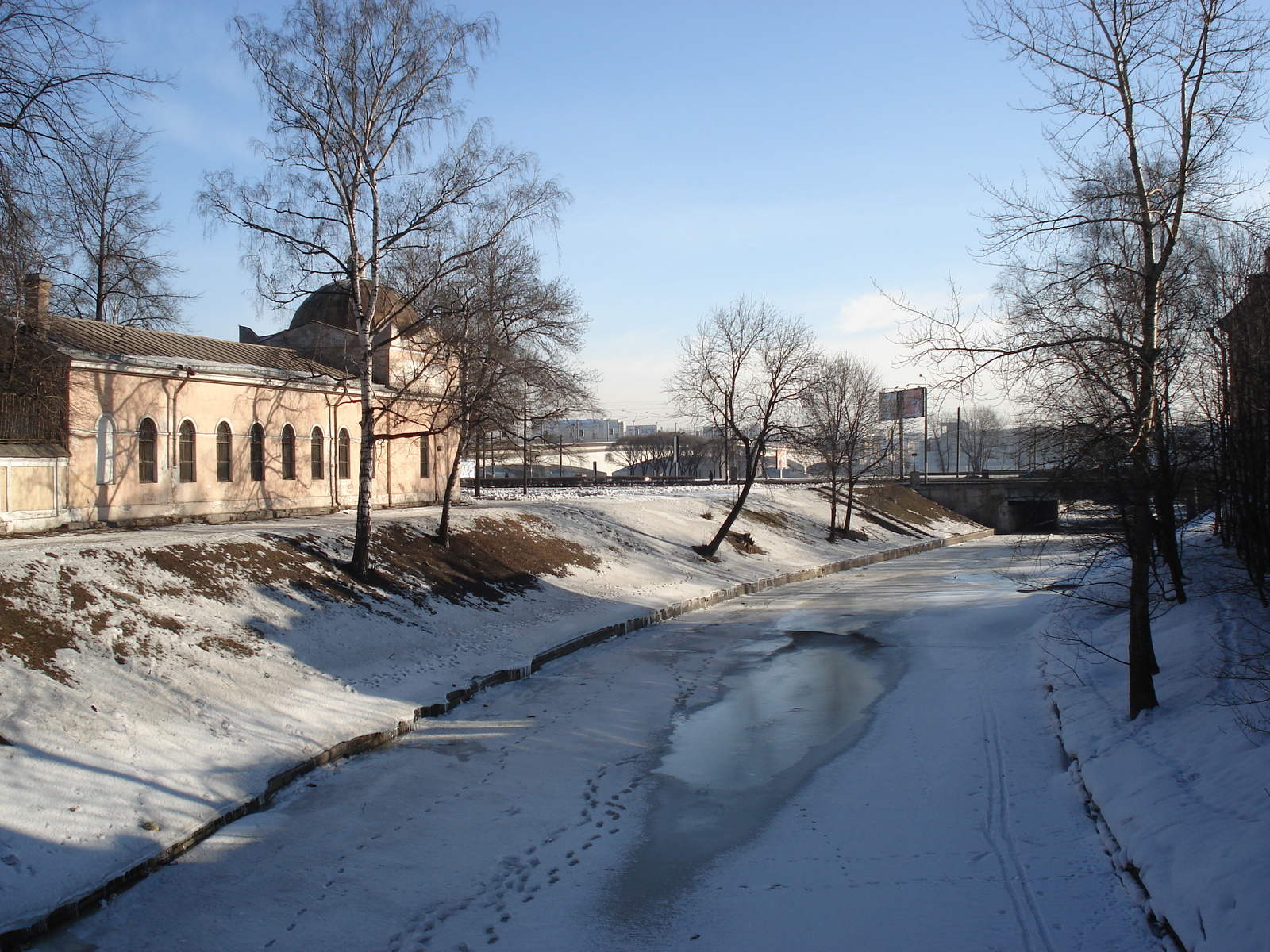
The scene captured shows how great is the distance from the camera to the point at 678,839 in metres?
8.33

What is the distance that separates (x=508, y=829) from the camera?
857 centimetres

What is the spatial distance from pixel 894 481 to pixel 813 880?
191 ft

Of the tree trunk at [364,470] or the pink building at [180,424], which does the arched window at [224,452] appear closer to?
the pink building at [180,424]

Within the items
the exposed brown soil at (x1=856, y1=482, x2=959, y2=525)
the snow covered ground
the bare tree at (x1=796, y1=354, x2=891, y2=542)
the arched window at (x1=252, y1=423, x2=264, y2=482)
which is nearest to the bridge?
the exposed brown soil at (x1=856, y1=482, x2=959, y2=525)

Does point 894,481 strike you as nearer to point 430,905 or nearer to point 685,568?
point 685,568

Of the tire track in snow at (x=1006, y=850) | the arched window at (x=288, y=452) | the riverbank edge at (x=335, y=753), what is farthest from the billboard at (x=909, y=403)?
the tire track in snow at (x=1006, y=850)

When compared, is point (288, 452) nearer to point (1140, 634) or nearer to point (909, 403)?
point (1140, 634)

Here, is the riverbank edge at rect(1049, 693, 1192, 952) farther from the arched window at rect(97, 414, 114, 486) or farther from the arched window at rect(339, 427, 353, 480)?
the arched window at rect(339, 427, 353, 480)

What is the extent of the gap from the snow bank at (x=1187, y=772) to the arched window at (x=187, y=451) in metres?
20.9

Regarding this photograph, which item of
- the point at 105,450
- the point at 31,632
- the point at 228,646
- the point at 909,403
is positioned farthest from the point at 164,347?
the point at 909,403

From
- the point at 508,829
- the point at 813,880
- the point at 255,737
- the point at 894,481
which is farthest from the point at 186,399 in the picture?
the point at 894,481

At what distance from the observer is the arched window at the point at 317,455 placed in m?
27.7

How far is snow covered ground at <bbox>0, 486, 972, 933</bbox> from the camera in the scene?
318 inches

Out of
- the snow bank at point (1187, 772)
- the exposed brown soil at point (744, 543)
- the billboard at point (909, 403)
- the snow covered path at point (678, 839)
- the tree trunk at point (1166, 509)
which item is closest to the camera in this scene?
the snow bank at point (1187, 772)
